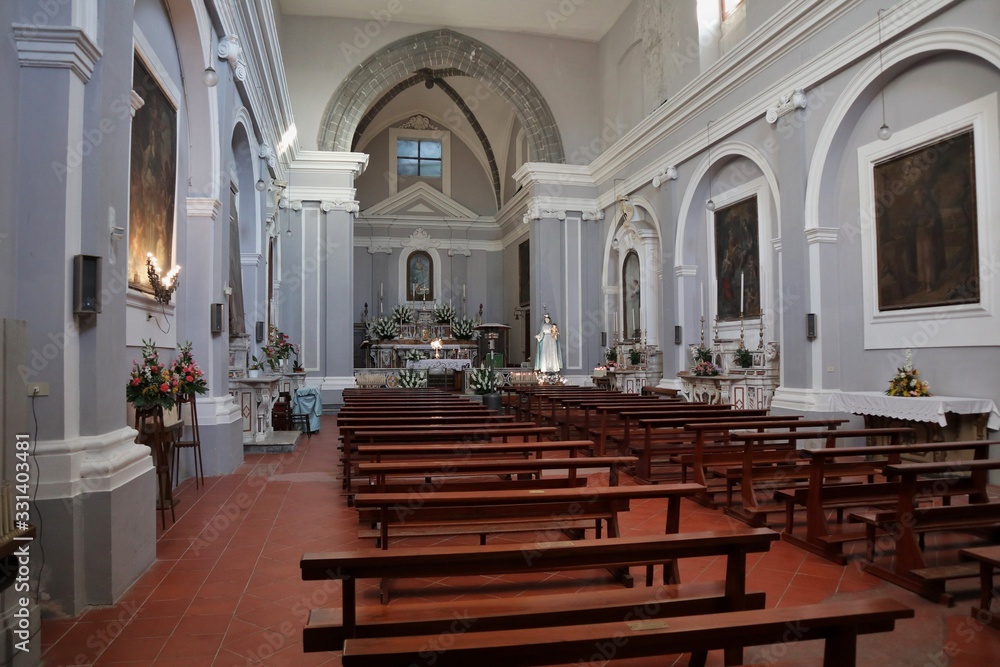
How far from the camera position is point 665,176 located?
13.4 m

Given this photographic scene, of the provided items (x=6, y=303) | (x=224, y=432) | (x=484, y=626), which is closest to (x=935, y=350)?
(x=484, y=626)

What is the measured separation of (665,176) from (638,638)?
12676 millimetres

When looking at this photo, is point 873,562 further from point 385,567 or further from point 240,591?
point 240,591

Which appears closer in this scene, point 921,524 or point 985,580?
point 985,580

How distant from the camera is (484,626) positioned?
2.13m

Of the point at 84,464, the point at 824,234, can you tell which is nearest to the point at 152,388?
the point at 84,464

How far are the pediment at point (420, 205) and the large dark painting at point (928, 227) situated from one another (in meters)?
17.0

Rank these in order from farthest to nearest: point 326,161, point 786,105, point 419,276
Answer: point 419,276 < point 326,161 < point 786,105

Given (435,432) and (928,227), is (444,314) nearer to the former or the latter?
(928,227)

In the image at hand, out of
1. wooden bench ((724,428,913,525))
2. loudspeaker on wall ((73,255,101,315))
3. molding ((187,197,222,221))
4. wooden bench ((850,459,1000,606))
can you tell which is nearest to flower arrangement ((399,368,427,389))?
molding ((187,197,222,221))

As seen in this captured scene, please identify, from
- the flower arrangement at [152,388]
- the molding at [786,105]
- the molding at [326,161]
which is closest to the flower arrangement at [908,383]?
the molding at [786,105]

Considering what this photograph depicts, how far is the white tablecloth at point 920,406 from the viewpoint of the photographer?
6559 mm

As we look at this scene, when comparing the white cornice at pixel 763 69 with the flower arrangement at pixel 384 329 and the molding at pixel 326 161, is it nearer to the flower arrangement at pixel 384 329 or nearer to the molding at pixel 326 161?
the molding at pixel 326 161

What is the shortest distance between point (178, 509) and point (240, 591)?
2307 millimetres
